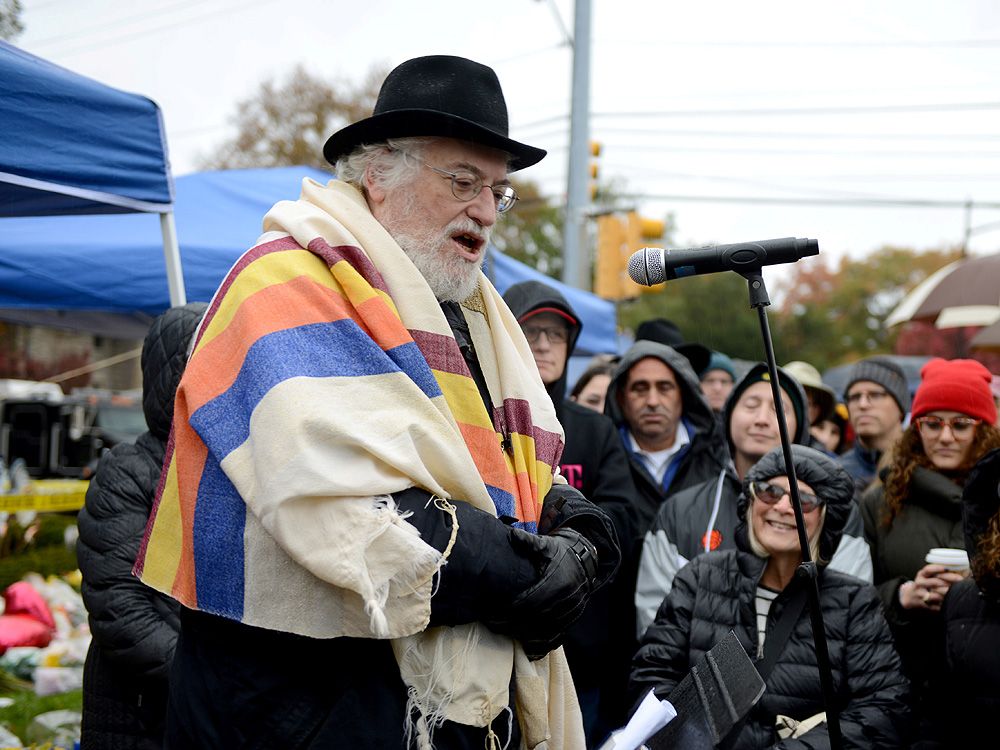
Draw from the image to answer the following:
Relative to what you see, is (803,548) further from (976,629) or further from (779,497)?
(976,629)

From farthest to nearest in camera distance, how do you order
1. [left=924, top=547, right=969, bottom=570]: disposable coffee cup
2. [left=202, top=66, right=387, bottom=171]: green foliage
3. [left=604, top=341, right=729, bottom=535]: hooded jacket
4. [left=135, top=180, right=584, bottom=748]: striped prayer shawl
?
[left=202, top=66, right=387, bottom=171]: green foliage
[left=604, top=341, right=729, bottom=535]: hooded jacket
[left=924, top=547, right=969, bottom=570]: disposable coffee cup
[left=135, top=180, right=584, bottom=748]: striped prayer shawl

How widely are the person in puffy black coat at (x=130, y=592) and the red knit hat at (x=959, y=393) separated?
287cm

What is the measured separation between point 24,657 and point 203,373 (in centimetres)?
469

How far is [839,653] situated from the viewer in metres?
3.03

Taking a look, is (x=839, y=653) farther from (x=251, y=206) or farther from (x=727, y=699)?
(x=251, y=206)

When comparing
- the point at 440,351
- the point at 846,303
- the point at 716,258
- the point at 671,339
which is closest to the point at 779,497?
the point at 716,258

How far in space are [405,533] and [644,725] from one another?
68 cm

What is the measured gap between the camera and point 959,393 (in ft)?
13.0

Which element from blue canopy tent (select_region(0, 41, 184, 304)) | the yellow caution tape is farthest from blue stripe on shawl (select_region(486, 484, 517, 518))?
the yellow caution tape

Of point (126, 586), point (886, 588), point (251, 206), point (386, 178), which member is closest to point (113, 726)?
point (126, 586)

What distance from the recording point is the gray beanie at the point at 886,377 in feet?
17.7

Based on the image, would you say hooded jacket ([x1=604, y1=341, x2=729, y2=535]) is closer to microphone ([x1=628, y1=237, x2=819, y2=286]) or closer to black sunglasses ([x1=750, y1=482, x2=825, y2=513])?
black sunglasses ([x1=750, y1=482, x2=825, y2=513])

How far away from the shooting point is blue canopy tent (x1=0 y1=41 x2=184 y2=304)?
3213mm

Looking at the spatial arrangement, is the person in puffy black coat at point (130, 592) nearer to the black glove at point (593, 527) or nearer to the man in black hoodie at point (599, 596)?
the black glove at point (593, 527)
